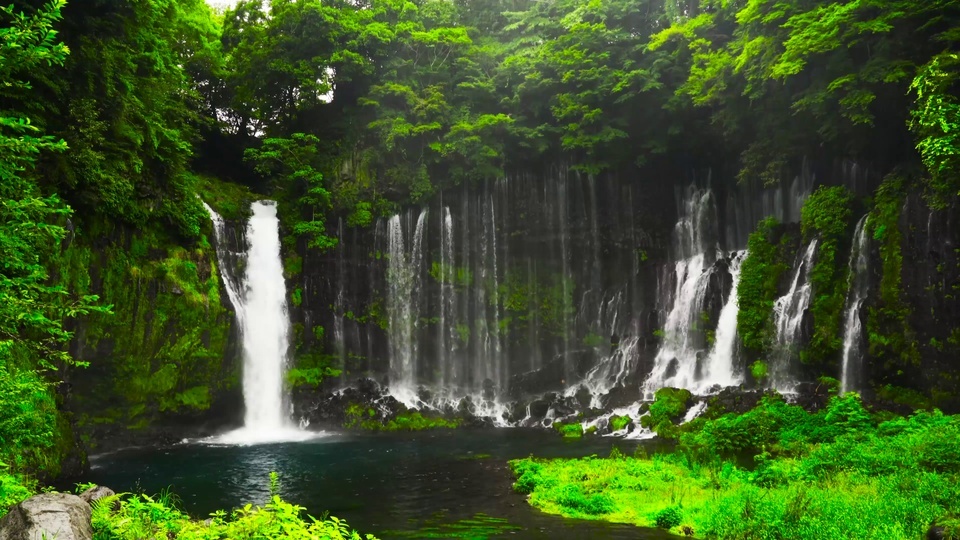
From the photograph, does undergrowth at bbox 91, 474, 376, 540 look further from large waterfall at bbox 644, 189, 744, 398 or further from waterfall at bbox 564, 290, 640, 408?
waterfall at bbox 564, 290, 640, 408

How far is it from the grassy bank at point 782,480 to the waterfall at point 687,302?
880cm

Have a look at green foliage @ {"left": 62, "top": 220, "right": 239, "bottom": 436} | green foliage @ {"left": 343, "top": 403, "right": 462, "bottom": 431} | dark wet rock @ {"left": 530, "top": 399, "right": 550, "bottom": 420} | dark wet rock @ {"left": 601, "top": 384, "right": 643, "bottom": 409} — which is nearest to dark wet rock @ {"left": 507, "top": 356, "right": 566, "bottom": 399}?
dark wet rock @ {"left": 530, "top": 399, "right": 550, "bottom": 420}

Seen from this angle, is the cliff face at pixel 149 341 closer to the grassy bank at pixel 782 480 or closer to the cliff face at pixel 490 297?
the cliff face at pixel 490 297

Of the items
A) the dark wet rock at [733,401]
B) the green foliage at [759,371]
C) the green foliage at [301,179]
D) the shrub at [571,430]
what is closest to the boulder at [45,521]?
the shrub at [571,430]

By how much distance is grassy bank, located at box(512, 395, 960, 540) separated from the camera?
8.61 meters

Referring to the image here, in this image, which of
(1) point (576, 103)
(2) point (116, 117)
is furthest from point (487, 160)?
(2) point (116, 117)

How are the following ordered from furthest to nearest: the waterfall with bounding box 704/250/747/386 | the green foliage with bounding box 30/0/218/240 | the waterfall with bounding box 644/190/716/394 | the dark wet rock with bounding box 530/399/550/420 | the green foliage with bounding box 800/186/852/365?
the dark wet rock with bounding box 530/399/550/420, the waterfall with bounding box 644/190/716/394, the waterfall with bounding box 704/250/747/386, the green foliage with bounding box 800/186/852/365, the green foliage with bounding box 30/0/218/240

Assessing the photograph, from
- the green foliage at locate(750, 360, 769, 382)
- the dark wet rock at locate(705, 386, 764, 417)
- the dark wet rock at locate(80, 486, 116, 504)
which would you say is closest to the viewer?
the dark wet rock at locate(80, 486, 116, 504)

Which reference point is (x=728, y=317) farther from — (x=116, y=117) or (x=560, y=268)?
(x=116, y=117)

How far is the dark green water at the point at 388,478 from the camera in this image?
10656mm

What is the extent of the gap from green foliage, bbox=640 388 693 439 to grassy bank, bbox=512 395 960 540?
4648 mm

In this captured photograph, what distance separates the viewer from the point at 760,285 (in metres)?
23.7

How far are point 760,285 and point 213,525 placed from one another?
2181 cm

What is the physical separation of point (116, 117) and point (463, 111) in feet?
55.0
